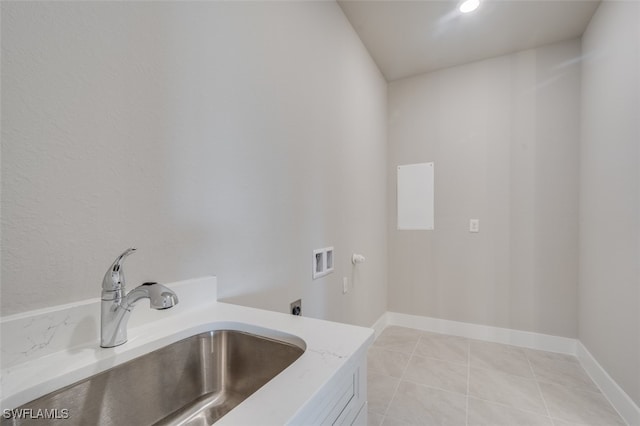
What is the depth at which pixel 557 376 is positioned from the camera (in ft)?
6.36

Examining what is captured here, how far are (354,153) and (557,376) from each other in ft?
6.80

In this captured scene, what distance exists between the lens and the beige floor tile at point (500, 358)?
203cm

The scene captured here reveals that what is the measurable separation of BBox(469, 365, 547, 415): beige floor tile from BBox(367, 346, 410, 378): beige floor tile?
0.45 metres

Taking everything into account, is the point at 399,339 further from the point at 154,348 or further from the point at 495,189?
the point at 154,348

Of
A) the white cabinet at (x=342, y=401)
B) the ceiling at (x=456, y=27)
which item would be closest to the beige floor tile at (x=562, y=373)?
the white cabinet at (x=342, y=401)

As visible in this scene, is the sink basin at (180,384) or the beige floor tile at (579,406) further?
the beige floor tile at (579,406)

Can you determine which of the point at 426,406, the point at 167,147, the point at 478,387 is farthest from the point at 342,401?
the point at 478,387

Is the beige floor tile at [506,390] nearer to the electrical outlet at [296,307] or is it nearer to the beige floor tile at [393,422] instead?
the beige floor tile at [393,422]

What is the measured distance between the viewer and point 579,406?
1631mm

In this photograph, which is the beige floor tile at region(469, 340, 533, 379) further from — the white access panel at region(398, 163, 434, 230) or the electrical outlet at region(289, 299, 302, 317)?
the electrical outlet at region(289, 299, 302, 317)

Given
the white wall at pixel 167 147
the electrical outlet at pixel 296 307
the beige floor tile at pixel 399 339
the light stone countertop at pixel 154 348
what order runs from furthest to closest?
the beige floor tile at pixel 399 339, the electrical outlet at pixel 296 307, the white wall at pixel 167 147, the light stone countertop at pixel 154 348

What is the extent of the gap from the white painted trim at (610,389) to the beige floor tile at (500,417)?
0.38 m

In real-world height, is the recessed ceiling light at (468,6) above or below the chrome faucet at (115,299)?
above

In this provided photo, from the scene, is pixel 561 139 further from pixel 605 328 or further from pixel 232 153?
pixel 232 153
